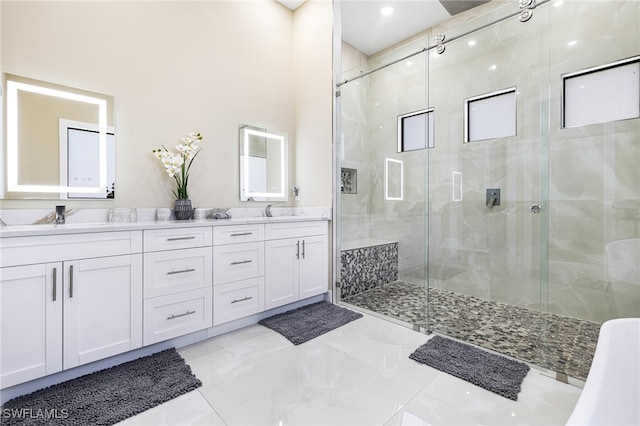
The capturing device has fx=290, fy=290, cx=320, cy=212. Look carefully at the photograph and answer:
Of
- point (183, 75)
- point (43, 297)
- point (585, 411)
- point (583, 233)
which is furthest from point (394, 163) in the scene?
point (43, 297)

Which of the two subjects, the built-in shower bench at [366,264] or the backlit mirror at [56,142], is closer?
the backlit mirror at [56,142]

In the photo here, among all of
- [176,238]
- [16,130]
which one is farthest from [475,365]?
[16,130]

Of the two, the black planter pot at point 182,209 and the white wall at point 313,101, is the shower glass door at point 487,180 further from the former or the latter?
the black planter pot at point 182,209

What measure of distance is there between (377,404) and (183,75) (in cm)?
290

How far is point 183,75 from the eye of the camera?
102 inches

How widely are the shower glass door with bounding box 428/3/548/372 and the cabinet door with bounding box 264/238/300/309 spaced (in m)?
1.26

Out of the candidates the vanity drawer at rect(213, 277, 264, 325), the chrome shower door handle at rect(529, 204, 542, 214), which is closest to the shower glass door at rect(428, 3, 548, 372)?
the chrome shower door handle at rect(529, 204, 542, 214)

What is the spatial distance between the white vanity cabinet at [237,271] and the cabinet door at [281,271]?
0.06m

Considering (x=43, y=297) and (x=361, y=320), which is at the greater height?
(x=43, y=297)

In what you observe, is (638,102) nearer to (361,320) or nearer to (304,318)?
(361,320)

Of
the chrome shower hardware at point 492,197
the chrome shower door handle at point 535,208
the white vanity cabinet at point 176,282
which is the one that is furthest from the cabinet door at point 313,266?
the chrome shower door handle at point 535,208

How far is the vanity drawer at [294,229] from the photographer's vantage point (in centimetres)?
254

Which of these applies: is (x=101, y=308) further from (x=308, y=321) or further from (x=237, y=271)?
(x=308, y=321)

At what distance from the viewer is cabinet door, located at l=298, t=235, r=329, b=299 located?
2816mm
